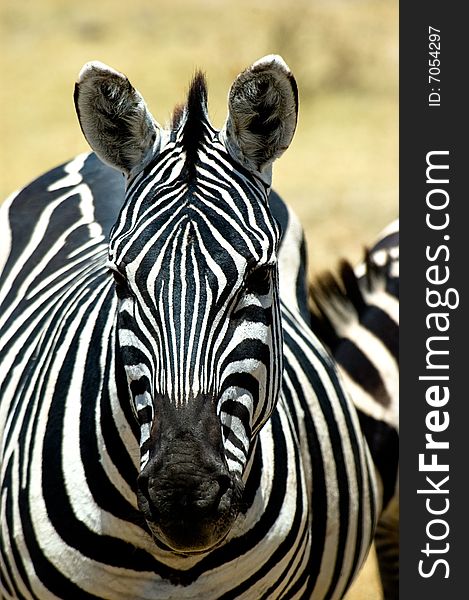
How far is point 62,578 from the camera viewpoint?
3379 mm

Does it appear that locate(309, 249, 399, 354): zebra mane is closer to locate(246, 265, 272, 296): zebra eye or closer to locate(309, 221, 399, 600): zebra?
locate(309, 221, 399, 600): zebra

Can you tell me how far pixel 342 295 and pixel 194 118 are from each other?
2756 mm

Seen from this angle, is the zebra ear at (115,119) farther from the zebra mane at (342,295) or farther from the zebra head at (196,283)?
the zebra mane at (342,295)

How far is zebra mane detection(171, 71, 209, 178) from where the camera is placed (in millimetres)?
3184

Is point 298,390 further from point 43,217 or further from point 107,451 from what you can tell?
point 43,217

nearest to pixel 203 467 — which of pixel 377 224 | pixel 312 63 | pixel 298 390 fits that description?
pixel 298 390

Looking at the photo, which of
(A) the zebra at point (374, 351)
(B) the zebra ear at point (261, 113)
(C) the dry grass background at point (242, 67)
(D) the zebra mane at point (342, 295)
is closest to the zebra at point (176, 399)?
(B) the zebra ear at point (261, 113)

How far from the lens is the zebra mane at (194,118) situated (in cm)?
318

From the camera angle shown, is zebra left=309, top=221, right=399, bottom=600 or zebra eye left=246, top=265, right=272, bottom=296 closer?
zebra eye left=246, top=265, right=272, bottom=296

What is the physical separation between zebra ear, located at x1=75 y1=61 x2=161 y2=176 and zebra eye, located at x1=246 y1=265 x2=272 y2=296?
1.66 feet

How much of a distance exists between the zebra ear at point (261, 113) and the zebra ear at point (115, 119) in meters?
0.24

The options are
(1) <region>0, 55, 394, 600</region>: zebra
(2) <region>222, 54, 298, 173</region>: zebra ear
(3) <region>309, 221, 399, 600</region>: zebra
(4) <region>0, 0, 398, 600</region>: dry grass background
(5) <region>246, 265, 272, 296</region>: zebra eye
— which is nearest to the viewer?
(1) <region>0, 55, 394, 600</region>: zebra

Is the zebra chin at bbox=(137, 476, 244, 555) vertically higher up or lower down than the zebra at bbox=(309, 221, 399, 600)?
lower down

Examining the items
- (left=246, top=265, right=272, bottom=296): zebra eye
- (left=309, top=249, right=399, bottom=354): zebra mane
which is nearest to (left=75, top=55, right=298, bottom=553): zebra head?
(left=246, top=265, right=272, bottom=296): zebra eye
